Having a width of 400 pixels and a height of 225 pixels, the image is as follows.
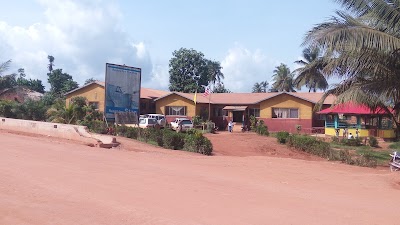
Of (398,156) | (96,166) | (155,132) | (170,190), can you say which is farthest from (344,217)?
(155,132)

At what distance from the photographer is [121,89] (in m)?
27.2

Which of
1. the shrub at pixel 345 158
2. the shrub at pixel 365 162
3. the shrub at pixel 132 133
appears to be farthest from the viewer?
the shrub at pixel 132 133

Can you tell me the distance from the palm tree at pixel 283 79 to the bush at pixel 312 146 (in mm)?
39511

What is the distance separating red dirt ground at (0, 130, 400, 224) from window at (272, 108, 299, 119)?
90.2 feet

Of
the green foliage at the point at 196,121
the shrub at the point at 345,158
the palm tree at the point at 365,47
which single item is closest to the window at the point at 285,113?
the green foliage at the point at 196,121

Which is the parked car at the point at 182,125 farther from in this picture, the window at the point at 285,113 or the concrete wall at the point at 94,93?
the concrete wall at the point at 94,93

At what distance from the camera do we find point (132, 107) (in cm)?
2823

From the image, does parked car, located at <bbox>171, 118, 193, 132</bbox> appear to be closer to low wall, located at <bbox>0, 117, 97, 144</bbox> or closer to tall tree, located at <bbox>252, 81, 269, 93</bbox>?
low wall, located at <bbox>0, 117, 97, 144</bbox>

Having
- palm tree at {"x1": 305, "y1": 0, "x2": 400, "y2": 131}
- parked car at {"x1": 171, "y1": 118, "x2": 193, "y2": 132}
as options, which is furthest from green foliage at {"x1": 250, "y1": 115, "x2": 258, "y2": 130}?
palm tree at {"x1": 305, "y1": 0, "x2": 400, "y2": 131}

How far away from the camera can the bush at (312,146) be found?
2242cm

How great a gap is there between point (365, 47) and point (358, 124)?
24856mm

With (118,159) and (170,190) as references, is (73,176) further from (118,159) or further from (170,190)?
(118,159)

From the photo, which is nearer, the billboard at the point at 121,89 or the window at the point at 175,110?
the billboard at the point at 121,89

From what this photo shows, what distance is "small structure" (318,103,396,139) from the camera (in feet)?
120
